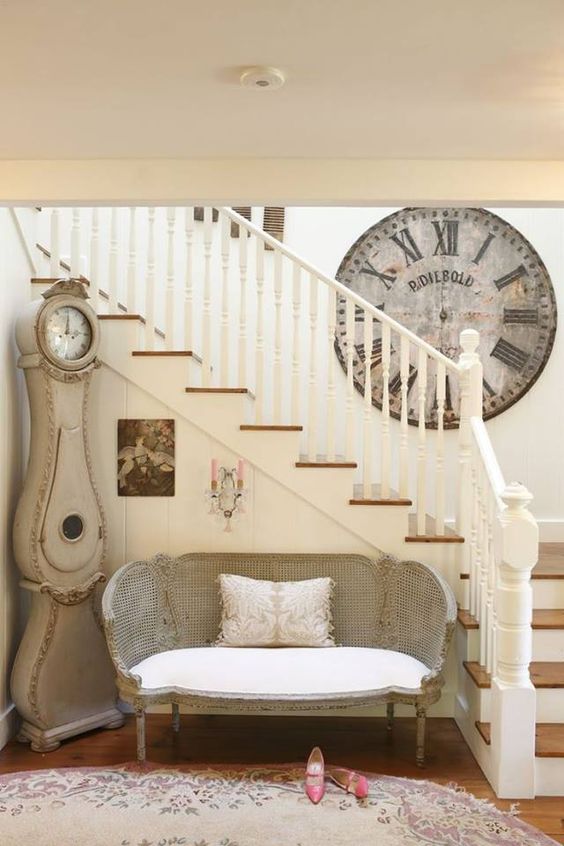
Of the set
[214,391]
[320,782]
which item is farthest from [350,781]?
[214,391]

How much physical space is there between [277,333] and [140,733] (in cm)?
198

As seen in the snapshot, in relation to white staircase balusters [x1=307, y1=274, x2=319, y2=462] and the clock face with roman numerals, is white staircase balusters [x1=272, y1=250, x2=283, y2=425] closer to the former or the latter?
white staircase balusters [x1=307, y1=274, x2=319, y2=462]

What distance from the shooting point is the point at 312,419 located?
4.07 meters

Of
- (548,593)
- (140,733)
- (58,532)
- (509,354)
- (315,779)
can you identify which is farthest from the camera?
(509,354)

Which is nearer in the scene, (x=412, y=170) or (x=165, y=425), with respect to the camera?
(x=412, y=170)

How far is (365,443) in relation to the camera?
4.01 meters

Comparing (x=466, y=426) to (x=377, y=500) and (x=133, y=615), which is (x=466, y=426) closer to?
(x=377, y=500)

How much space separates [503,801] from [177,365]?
2.42m

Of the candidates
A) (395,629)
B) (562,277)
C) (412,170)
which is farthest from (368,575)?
(562,277)

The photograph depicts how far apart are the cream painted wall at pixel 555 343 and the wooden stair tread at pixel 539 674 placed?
149 cm

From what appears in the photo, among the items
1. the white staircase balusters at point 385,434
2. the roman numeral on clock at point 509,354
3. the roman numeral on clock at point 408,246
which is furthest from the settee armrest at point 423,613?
the roman numeral on clock at point 408,246

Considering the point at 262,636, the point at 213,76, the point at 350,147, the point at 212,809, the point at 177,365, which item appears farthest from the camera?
the point at 177,365

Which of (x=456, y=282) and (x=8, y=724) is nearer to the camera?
(x=8, y=724)

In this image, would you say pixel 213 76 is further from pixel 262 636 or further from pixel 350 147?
pixel 262 636
